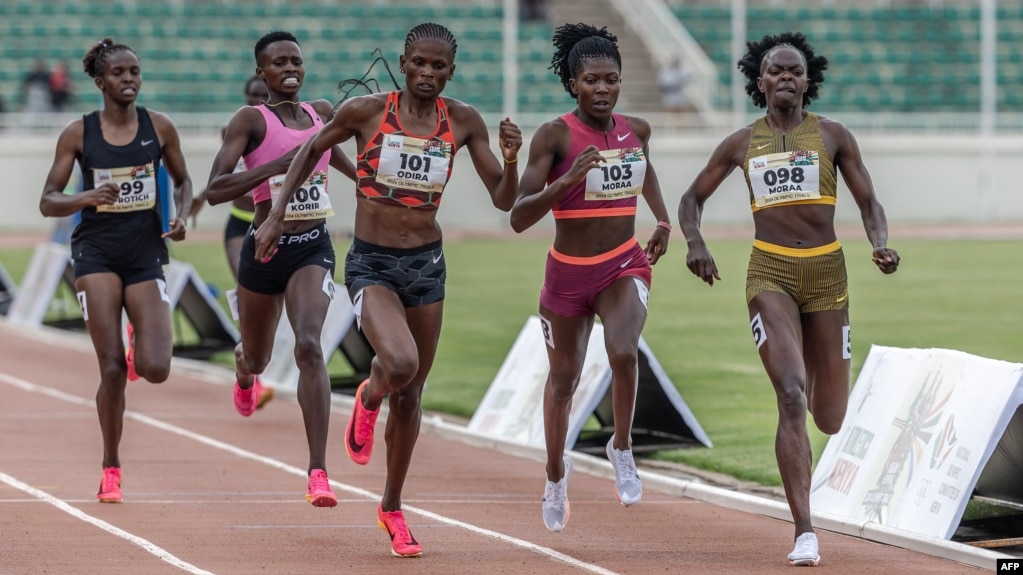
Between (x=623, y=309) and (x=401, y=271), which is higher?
(x=401, y=271)

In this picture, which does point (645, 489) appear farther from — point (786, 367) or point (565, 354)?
point (786, 367)

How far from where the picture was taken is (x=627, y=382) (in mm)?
8617

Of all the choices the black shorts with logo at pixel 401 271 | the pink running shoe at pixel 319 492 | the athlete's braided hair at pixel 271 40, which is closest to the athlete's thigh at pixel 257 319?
the athlete's braided hair at pixel 271 40

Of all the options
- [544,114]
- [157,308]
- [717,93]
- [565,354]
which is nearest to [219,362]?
[157,308]

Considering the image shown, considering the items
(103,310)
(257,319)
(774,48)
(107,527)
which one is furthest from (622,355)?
(103,310)

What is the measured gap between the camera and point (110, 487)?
372 inches

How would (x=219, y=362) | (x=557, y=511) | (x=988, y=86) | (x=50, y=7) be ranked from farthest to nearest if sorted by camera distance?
(x=50, y=7), (x=988, y=86), (x=219, y=362), (x=557, y=511)

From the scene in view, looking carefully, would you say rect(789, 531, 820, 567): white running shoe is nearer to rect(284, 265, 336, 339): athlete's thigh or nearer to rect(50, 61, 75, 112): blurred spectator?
rect(284, 265, 336, 339): athlete's thigh

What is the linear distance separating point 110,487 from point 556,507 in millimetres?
2706

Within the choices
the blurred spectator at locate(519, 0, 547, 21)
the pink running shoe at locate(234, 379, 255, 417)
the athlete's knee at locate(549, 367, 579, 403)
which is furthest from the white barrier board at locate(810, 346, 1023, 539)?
the blurred spectator at locate(519, 0, 547, 21)

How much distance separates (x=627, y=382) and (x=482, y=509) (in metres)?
1.47

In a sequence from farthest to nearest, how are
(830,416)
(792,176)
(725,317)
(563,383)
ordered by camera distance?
(725,317) < (563,383) < (830,416) < (792,176)

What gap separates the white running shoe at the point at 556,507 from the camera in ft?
27.7

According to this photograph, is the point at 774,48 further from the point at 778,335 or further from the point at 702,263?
the point at 778,335
